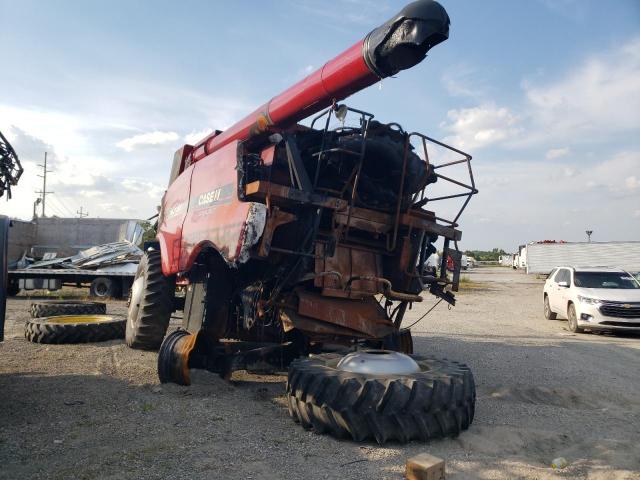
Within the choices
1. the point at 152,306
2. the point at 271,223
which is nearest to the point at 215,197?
the point at 271,223

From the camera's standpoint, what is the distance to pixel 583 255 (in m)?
32.7

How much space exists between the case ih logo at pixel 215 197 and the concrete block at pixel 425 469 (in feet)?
10.6

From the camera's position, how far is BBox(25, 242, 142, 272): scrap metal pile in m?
17.5

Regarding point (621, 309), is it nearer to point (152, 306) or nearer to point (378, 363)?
point (378, 363)

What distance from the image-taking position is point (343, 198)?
5855 mm

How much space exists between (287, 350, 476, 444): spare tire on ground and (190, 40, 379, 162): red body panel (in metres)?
2.41

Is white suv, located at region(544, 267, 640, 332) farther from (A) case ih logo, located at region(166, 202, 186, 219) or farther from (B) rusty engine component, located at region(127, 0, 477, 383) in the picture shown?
(A) case ih logo, located at region(166, 202, 186, 219)

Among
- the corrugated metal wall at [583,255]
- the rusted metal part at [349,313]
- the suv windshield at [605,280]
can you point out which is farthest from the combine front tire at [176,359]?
the corrugated metal wall at [583,255]

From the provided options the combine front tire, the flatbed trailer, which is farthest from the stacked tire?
the flatbed trailer

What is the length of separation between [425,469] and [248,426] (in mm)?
1826

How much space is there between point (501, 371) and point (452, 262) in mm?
1643

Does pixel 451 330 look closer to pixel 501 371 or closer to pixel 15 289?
pixel 501 371

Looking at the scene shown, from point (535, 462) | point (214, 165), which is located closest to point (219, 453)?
point (535, 462)

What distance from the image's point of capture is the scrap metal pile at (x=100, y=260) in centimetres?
1753
